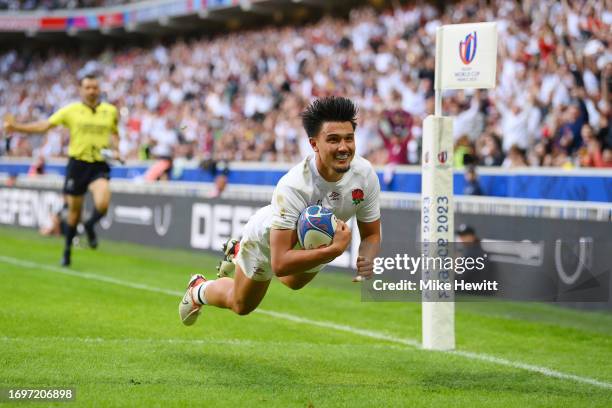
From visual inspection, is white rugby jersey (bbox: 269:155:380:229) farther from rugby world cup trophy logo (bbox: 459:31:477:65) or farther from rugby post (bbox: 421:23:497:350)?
rugby world cup trophy logo (bbox: 459:31:477:65)

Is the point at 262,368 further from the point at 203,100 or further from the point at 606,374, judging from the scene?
the point at 203,100

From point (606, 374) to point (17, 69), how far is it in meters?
42.8

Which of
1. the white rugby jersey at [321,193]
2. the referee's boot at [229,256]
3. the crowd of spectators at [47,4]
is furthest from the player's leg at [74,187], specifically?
the crowd of spectators at [47,4]

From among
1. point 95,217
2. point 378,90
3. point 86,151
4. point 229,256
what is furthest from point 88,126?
point 378,90

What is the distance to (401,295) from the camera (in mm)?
8641

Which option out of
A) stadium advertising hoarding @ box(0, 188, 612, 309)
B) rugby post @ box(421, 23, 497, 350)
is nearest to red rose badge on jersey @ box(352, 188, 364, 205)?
stadium advertising hoarding @ box(0, 188, 612, 309)

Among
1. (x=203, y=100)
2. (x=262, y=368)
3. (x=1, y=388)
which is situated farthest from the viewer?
(x=203, y=100)

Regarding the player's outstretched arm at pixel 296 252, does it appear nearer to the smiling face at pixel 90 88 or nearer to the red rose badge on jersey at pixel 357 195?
the red rose badge on jersey at pixel 357 195

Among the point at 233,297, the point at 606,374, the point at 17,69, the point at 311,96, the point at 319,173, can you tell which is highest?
the point at 17,69

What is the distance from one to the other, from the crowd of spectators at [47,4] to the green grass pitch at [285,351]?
32130mm

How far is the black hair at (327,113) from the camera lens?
6.50 metres

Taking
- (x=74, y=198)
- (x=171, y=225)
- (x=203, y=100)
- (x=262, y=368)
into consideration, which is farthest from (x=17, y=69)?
(x=262, y=368)

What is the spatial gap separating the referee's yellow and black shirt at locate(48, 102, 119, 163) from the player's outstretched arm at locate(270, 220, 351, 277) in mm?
7782

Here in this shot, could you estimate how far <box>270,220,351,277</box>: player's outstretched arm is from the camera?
6184 millimetres
